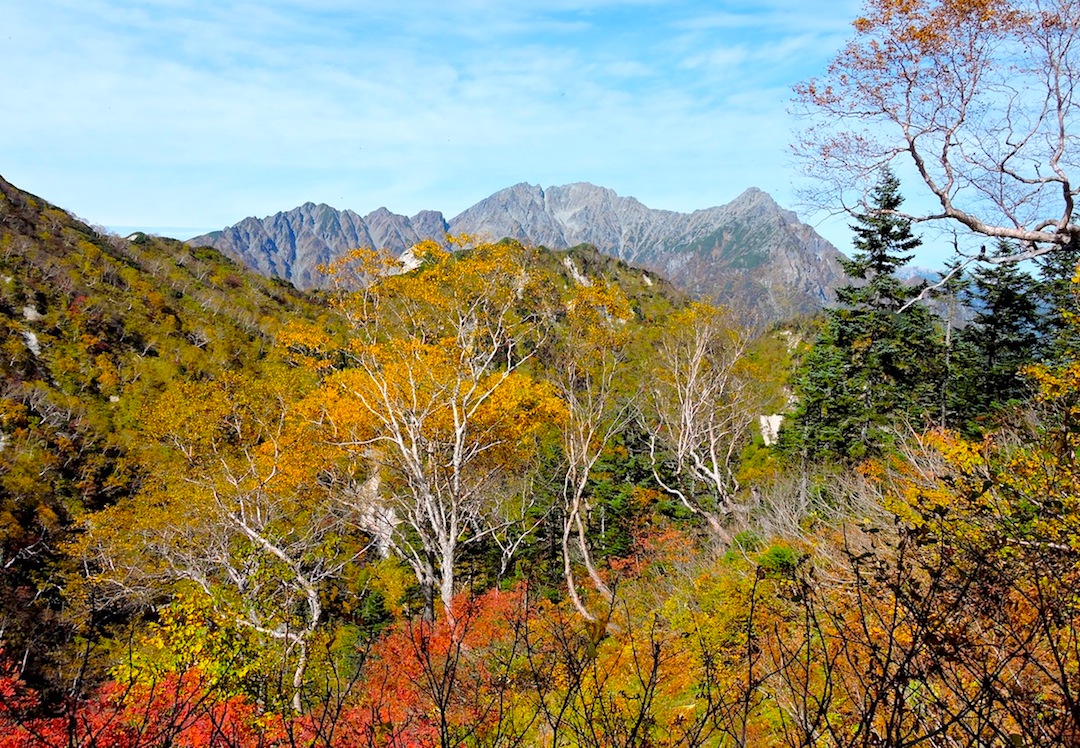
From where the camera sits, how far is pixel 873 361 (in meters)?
22.2

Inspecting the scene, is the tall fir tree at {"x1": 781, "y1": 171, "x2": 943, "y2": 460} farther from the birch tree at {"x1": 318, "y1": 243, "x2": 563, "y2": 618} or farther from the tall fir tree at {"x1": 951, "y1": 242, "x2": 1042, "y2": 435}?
the birch tree at {"x1": 318, "y1": 243, "x2": 563, "y2": 618}

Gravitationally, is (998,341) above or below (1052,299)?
below

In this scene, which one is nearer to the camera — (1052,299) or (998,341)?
(1052,299)

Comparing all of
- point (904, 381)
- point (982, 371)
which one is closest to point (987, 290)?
point (982, 371)

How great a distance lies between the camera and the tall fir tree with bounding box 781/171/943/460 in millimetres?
20969

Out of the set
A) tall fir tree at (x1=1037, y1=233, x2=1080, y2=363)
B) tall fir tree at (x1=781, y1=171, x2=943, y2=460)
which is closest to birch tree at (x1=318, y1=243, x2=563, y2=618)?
tall fir tree at (x1=781, y1=171, x2=943, y2=460)

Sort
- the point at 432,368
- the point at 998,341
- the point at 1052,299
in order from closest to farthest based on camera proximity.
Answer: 1. the point at 432,368
2. the point at 1052,299
3. the point at 998,341

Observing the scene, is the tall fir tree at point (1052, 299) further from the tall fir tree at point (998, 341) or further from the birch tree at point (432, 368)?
the birch tree at point (432, 368)

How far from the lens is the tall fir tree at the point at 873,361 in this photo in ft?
68.8

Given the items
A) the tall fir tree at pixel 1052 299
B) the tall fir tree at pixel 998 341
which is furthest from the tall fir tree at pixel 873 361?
the tall fir tree at pixel 1052 299

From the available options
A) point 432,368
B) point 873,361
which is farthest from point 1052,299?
point 432,368

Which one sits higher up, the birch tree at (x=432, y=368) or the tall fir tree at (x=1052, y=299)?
the tall fir tree at (x=1052, y=299)

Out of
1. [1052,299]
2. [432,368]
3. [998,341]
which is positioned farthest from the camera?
[998,341]

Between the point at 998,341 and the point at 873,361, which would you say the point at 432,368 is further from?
the point at 998,341
